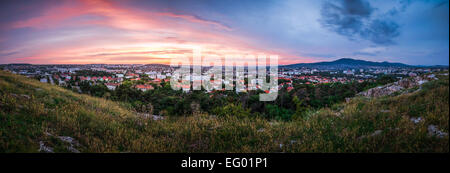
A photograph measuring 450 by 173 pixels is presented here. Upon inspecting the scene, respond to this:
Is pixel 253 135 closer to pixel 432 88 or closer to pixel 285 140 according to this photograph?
pixel 285 140

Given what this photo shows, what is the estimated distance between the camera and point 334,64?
8769 centimetres

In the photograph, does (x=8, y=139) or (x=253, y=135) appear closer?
(x=8, y=139)

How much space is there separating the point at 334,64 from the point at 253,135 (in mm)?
102106

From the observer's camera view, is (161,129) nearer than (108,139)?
No
